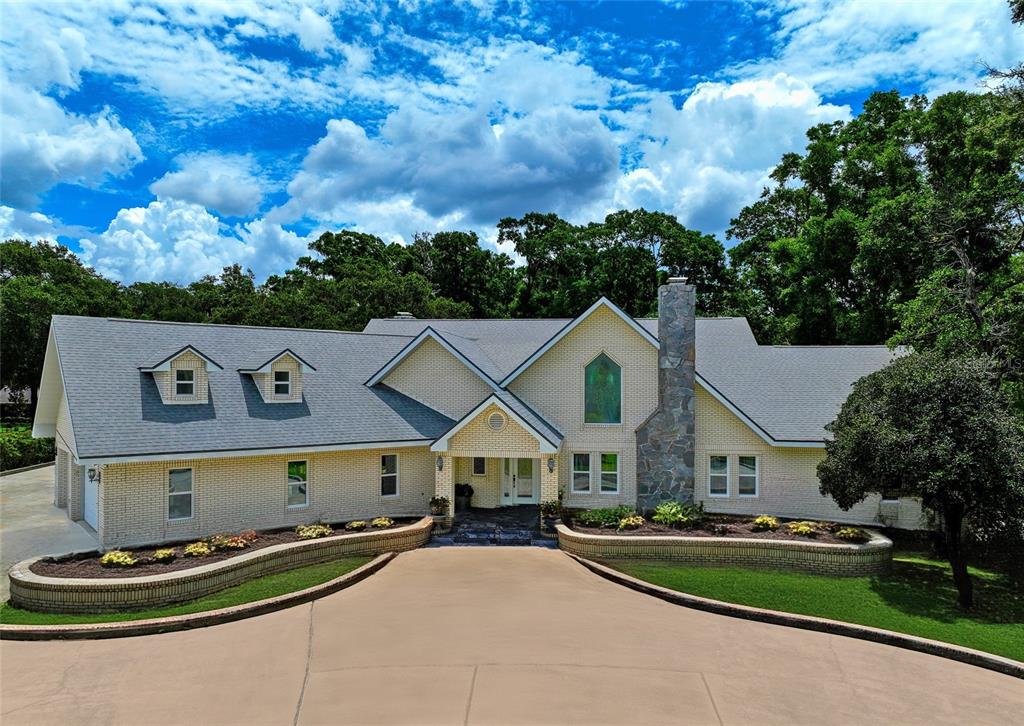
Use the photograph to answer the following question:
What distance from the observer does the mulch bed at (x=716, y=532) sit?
17.3 m

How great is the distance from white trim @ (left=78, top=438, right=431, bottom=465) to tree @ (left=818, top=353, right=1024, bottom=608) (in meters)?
13.0

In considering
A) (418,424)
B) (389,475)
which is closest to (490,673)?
(389,475)

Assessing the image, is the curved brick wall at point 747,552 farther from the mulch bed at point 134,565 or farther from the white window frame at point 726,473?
the mulch bed at point 134,565

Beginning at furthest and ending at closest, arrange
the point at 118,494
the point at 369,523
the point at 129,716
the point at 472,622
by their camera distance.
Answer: the point at 369,523, the point at 118,494, the point at 472,622, the point at 129,716

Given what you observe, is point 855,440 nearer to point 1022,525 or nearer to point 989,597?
point 1022,525

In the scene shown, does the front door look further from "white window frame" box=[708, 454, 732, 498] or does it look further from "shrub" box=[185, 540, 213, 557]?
"shrub" box=[185, 540, 213, 557]

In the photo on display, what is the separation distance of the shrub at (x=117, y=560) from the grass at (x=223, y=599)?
1612 mm

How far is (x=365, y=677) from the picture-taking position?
979 centimetres

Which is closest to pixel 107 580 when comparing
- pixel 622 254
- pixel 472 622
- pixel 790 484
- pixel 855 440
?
pixel 472 622

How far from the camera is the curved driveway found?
8.91 metres

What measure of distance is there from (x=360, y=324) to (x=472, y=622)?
3928 cm

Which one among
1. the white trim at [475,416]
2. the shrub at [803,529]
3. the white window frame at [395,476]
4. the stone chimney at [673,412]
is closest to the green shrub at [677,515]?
the stone chimney at [673,412]

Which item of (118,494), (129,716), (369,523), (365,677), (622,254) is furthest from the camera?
(622,254)

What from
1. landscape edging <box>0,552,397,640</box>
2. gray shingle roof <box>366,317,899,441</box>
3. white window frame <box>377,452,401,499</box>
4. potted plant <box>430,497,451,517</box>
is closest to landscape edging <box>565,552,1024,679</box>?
potted plant <box>430,497,451,517</box>
